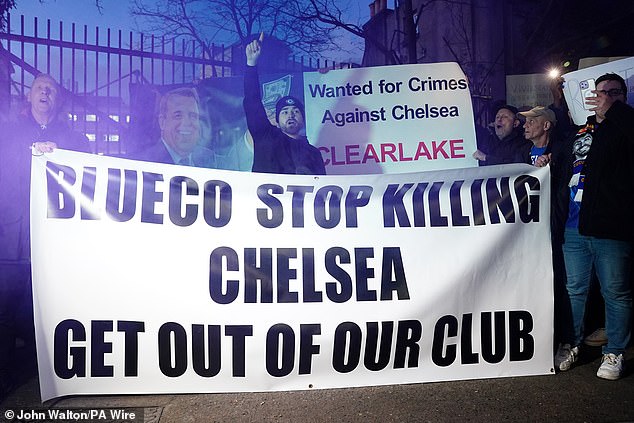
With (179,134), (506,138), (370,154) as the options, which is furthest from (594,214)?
(179,134)

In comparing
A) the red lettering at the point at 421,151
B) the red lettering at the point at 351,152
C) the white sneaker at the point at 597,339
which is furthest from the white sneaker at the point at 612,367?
the red lettering at the point at 351,152

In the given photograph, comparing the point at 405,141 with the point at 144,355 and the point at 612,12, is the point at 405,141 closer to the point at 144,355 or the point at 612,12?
the point at 144,355

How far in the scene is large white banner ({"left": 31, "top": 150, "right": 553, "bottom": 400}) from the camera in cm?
292

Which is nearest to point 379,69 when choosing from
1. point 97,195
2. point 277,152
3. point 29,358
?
point 277,152

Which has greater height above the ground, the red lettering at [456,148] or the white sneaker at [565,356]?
the red lettering at [456,148]

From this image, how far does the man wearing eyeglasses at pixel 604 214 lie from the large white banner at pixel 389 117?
1.11 metres

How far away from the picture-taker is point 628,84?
4012 mm

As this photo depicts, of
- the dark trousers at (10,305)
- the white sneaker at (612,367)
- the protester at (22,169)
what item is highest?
the protester at (22,169)

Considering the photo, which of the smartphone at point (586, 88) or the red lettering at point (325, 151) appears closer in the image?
the smartphone at point (586, 88)

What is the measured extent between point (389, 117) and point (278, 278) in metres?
2.06

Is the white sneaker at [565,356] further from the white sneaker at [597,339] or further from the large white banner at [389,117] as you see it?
the large white banner at [389,117]

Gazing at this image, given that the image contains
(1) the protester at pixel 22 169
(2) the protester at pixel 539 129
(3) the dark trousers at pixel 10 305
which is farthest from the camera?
(2) the protester at pixel 539 129

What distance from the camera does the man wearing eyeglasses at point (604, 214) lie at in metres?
3.27

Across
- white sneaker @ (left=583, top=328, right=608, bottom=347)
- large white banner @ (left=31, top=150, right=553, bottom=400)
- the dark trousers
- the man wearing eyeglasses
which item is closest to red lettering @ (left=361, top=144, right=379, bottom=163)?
large white banner @ (left=31, top=150, right=553, bottom=400)
